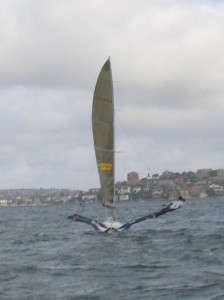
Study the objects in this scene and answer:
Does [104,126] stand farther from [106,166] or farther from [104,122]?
[106,166]

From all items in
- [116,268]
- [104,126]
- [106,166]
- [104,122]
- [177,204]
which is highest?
[104,122]

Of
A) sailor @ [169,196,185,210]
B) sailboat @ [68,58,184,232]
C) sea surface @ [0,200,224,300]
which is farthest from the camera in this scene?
sailboat @ [68,58,184,232]

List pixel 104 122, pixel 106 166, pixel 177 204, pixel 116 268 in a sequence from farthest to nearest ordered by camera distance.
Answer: pixel 106 166
pixel 104 122
pixel 177 204
pixel 116 268

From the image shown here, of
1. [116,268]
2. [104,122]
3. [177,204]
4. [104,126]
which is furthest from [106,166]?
[116,268]

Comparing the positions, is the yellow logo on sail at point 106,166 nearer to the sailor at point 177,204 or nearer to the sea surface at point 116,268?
the sailor at point 177,204

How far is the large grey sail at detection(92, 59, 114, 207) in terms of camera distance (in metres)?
41.0

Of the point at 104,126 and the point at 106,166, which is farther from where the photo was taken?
the point at 106,166

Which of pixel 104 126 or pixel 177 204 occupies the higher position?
pixel 104 126

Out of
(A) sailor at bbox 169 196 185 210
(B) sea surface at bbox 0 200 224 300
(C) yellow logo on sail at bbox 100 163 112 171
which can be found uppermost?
(C) yellow logo on sail at bbox 100 163 112 171

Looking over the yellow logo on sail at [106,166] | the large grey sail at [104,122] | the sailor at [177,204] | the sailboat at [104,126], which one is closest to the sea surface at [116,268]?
the sailor at [177,204]

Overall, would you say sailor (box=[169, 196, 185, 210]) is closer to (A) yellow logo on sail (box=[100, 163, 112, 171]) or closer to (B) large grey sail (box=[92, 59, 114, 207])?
(B) large grey sail (box=[92, 59, 114, 207])

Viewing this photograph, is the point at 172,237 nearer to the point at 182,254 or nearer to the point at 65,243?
the point at 65,243

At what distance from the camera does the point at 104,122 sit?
135ft

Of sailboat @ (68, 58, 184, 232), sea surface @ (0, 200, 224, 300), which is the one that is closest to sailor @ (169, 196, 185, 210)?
sailboat @ (68, 58, 184, 232)
